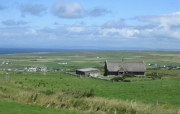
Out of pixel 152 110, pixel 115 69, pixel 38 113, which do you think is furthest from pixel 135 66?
pixel 38 113

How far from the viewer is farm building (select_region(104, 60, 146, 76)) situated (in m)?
82.5

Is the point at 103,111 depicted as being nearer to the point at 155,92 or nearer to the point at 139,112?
the point at 139,112

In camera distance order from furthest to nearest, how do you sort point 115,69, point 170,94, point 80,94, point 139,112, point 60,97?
point 115,69 < point 170,94 < point 80,94 < point 60,97 < point 139,112

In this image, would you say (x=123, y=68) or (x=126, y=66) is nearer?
(x=123, y=68)

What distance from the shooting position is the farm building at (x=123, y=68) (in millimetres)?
82537

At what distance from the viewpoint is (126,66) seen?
8362cm

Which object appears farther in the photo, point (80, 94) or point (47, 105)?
point (80, 94)

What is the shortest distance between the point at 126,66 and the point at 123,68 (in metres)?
1.40

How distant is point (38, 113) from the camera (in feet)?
66.4

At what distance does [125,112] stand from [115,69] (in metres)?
59.5

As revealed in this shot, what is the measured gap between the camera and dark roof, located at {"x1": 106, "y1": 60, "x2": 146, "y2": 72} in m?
82.6

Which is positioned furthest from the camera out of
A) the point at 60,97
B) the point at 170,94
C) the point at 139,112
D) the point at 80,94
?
the point at 170,94

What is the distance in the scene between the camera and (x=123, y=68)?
82.9 meters

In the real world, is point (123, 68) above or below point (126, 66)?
below
